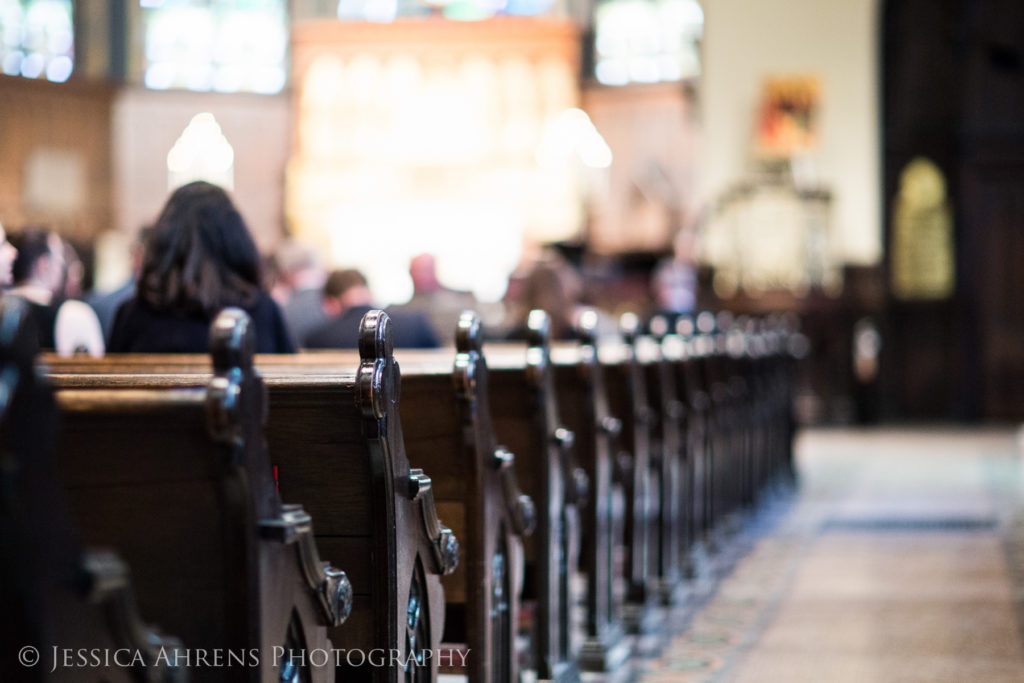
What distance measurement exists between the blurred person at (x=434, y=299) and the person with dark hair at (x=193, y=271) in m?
4.06

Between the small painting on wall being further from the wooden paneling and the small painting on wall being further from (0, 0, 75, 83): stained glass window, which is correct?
(0, 0, 75, 83): stained glass window

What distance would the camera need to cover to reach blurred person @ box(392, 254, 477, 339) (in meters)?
7.73

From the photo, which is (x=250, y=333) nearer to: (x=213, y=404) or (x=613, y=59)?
(x=213, y=404)

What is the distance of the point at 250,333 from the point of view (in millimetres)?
1479

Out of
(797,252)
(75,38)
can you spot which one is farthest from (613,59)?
(75,38)

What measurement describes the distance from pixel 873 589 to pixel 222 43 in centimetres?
1249

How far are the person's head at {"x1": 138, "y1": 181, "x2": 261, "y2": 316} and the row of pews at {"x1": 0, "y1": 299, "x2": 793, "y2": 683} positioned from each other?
175mm

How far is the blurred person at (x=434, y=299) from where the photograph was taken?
304 inches

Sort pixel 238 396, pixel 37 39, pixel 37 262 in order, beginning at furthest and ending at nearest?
pixel 37 39, pixel 37 262, pixel 238 396

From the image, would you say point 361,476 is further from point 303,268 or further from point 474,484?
point 303,268

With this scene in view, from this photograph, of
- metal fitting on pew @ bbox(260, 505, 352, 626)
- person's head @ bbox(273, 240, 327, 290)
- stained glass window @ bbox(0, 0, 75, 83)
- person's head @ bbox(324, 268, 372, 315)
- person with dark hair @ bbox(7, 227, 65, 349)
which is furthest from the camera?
stained glass window @ bbox(0, 0, 75, 83)

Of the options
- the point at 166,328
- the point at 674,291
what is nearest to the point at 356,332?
the point at 166,328


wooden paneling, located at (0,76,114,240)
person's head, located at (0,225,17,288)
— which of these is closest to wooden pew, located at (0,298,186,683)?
person's head, located at (0,225,17,288)

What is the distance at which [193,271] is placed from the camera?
328cm
